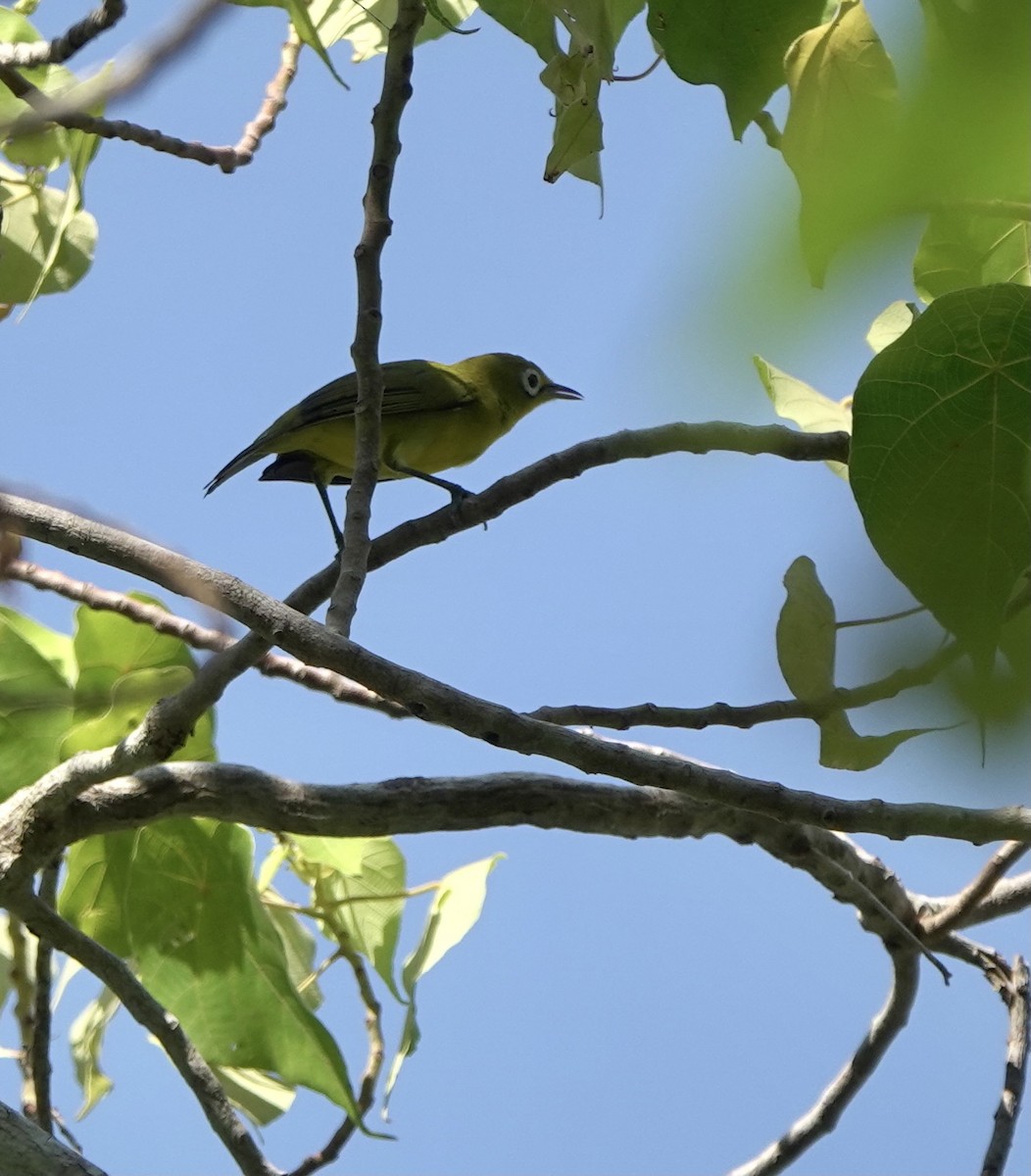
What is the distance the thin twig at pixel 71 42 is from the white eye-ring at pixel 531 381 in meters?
3.66

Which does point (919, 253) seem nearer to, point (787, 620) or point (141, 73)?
point (787, 620)

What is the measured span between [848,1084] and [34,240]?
2879 mm

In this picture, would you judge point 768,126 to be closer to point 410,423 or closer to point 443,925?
point 443,925

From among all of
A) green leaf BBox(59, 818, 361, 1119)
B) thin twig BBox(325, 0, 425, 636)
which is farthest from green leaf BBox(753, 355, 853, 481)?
green leaf BBox(59, 818, 361, 1119)

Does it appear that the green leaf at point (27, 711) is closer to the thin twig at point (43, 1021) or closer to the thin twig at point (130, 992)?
the thin twig at point (43, 1021)

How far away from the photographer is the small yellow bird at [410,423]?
4.73m

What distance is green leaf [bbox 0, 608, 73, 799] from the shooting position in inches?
119

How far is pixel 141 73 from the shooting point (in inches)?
52.1

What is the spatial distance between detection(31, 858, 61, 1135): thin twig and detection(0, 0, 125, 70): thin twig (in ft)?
5.15

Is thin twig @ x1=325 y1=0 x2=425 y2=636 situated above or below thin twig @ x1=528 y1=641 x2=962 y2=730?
above

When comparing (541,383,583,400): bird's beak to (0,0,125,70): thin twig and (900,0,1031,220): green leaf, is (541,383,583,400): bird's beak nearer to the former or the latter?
(0,0,125,70): thin twig

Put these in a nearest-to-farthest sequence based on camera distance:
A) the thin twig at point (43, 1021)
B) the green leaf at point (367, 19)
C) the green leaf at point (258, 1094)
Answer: the green leaf at point (367, 19)
the thin twig at point (43, 1021)
the green leaf at point (258, 1094)

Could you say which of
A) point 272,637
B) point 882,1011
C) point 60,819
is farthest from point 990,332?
point 882,1011

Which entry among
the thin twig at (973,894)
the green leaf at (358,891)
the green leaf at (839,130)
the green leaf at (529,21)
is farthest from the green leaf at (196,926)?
the green leaf at (839,130)
